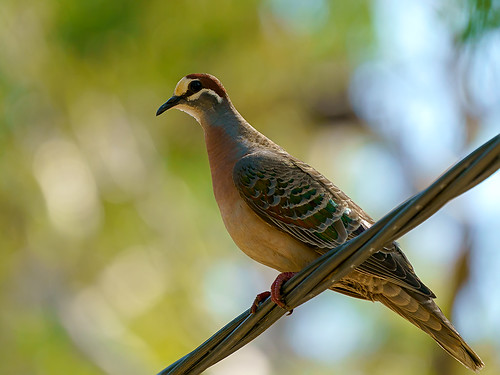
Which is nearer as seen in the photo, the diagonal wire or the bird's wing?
the diagonal wire

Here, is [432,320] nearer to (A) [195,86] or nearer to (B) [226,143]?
(B) [226,143]

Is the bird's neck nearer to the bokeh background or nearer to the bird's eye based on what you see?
the bird's eye

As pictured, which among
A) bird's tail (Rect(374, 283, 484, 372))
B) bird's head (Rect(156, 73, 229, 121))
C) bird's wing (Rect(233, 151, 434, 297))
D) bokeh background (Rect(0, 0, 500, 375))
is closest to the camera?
bird's tail (Rect(374, 283, 484, 372))

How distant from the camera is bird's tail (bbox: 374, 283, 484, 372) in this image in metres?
3.90

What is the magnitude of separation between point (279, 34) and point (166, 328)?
4983 millimetres

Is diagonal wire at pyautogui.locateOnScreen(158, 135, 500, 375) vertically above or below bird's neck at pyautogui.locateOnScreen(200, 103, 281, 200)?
below

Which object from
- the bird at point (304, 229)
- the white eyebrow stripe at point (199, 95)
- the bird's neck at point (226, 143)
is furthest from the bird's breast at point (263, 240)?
the white eyebrow stripe at point (199, 95)

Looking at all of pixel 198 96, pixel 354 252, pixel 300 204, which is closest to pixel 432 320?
pixel 300 204

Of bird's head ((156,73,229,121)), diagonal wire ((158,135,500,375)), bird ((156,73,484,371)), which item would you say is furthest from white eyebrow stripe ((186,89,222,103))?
diagonal wire ((158,135,500,375))

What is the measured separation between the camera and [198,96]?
5.14 m

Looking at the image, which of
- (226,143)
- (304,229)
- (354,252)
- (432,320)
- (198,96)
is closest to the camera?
(354,252)

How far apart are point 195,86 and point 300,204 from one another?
1333mm

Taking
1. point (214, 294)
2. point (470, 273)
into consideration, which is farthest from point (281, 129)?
point (470, 273)

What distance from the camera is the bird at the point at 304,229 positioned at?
3975 millimetres
